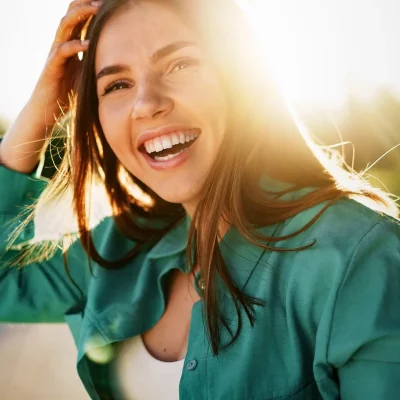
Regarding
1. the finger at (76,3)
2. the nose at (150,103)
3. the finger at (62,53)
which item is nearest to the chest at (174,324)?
the nose at (150,103)

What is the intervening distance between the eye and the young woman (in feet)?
0.03

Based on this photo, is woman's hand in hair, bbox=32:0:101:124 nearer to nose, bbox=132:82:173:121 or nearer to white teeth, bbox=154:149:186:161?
nose, bbox=132:82:173:121

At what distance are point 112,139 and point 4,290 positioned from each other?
983 millimetres

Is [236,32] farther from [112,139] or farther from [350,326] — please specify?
Answer: [350,326]

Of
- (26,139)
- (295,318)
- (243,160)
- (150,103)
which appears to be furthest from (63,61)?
(295,318)

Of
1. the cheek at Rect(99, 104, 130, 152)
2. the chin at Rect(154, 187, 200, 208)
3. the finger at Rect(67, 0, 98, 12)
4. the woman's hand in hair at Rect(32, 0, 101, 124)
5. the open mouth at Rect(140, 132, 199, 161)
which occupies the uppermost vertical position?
the finger at Rect(67, 0, 98, 12)

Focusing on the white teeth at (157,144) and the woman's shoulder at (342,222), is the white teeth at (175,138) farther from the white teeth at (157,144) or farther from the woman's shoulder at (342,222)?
the woman's shoulder at (342,222)

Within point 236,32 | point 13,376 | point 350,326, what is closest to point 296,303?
point 350,326

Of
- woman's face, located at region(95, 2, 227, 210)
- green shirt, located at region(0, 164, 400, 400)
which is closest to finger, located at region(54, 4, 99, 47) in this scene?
woman's face, located at region(95, 2, 227, 210)

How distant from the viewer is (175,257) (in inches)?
81.1

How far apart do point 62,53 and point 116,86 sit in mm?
372

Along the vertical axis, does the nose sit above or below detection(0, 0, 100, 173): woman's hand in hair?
below

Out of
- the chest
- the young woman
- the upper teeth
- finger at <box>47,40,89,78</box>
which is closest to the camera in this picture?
the young woman

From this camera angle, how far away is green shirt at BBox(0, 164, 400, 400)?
4.15ft
